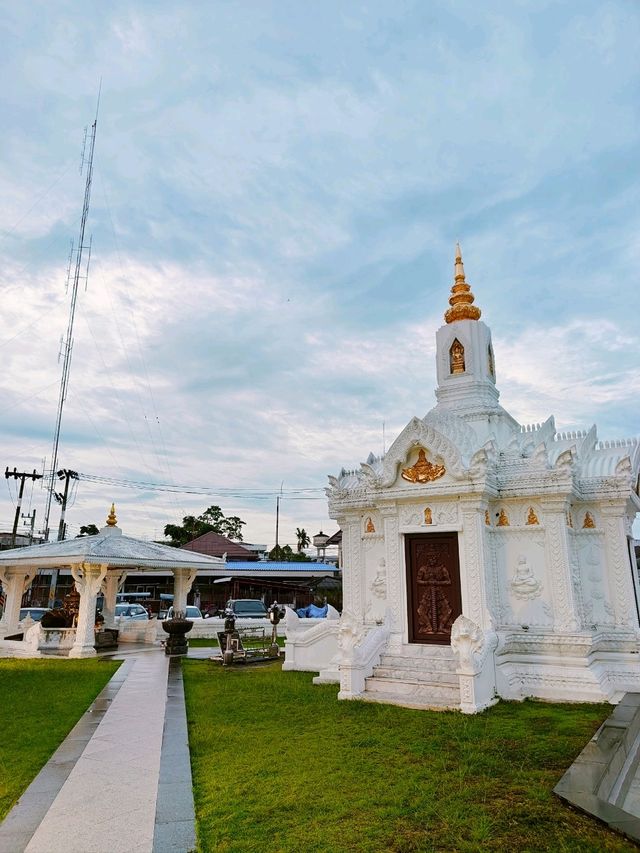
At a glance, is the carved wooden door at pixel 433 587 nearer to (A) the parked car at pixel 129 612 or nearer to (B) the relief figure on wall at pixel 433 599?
(B) the relief figure on wall at pixel 433 599

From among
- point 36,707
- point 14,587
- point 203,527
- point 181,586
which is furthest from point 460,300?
point 203,527

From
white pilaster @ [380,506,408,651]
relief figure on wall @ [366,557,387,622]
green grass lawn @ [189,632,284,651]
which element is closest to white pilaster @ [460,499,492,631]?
white pilaster @ [380,506,408,651]

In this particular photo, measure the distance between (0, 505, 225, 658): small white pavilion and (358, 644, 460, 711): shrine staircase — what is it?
8.71 meters

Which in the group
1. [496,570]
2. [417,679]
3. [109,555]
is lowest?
[417,679]

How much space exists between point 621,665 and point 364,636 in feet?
13.9

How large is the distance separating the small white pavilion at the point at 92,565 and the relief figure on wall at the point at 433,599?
28.8ft

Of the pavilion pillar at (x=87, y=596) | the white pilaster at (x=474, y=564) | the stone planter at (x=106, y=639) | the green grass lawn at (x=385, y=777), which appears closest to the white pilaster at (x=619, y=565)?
the green grass lawn at (x=385, y=777)

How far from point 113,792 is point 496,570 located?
7117 mm

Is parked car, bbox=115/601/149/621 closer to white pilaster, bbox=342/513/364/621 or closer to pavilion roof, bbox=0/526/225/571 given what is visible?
pavilion roof, bbox=0/526/225/571

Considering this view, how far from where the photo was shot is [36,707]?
867cm

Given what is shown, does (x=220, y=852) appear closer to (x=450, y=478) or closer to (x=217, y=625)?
(x=450, y=478)

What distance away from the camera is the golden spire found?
13.2 meters

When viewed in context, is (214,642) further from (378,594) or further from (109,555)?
(378,594)

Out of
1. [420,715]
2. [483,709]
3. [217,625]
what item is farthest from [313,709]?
[217,625]
